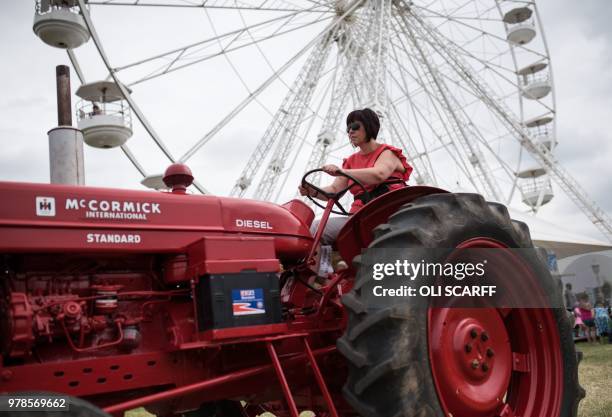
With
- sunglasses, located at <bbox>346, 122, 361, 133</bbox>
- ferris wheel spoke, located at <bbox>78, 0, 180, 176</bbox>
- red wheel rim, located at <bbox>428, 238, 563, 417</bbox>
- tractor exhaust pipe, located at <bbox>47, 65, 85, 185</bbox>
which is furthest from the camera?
ferris wheel spoke, located at <bbox>78, 0, 180, 176</bbox>

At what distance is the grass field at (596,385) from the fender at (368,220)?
2555 millimetres

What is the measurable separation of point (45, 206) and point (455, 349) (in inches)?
73.7

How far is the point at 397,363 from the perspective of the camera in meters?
2.37

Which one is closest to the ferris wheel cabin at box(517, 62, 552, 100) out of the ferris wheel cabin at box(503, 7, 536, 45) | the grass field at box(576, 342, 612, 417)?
the ferris wheel cabin at box(503, 7, 536, 45)

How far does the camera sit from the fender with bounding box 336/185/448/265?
2.99 metres

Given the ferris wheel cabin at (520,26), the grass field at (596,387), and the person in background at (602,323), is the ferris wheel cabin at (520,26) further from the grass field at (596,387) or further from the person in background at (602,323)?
the grass field at (596,387)

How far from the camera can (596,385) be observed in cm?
598

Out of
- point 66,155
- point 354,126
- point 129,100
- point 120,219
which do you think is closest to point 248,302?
point 120,219

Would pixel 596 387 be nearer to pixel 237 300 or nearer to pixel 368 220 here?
pixel 368 220

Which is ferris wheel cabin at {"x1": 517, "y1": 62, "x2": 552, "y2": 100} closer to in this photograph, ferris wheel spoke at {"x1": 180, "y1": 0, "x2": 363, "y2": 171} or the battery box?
ferris wheel spoke at {"x1": 180, "y1": 0, "x2": 363, "y2": 171}

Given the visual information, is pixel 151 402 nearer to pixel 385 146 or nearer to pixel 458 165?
pixel 385 146

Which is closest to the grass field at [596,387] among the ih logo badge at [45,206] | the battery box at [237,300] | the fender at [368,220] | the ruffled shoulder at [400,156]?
the ruffled shoulder at [400,156]

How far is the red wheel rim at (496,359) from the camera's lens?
8.85ft

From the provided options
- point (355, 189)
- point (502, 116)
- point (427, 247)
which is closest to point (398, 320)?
point (427, 247)
